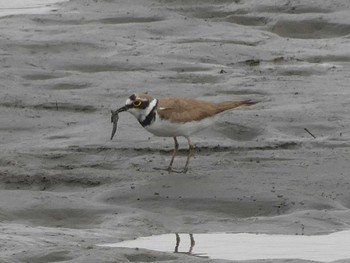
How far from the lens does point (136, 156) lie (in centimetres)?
1199

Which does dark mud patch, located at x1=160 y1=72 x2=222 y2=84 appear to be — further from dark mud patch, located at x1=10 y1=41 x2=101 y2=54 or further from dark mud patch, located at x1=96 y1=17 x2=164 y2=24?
dark mud patch, located at x1=96 y1=17 x2=164 y2=24

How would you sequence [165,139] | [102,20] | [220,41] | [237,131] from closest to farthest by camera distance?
[165,139] < [237,131] < [220,41] < [102,20]

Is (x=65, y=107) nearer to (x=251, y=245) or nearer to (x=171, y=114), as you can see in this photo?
(x=171, y=114)

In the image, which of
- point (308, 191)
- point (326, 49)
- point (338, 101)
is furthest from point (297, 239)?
point (326, 49)

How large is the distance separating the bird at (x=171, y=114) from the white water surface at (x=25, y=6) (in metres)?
9.24

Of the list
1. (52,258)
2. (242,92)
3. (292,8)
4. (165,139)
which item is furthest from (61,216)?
(292,8)

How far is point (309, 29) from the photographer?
19141mm

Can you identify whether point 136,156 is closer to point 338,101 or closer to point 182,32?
point 338,101

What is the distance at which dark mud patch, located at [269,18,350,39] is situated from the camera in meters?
18.7

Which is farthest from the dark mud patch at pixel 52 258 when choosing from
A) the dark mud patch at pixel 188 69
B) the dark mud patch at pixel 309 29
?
the dark mud patch at pixel 309 29

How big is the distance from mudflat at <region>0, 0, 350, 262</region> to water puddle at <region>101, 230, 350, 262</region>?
17 centimetres

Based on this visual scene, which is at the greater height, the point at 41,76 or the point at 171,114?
the point at 171,114

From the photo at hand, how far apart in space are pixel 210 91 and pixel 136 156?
274 cm

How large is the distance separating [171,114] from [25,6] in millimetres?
10498
